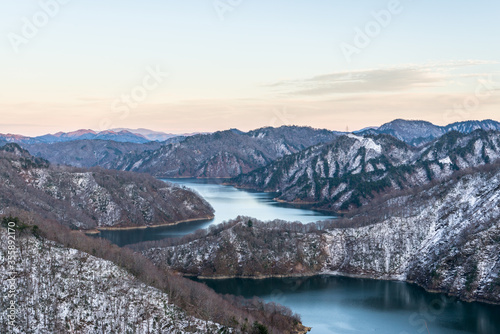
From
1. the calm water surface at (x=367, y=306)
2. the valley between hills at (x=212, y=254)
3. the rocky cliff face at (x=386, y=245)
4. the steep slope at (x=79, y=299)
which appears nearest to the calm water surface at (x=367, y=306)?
the calm water surface at (x=367, y=306)

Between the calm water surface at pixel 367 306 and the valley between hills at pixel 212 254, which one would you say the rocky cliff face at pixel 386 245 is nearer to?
the valley between hills at pixel 212 254

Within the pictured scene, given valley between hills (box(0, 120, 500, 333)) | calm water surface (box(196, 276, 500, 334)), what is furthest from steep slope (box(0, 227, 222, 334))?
calm water surface (box(196, 276, 500, 334))

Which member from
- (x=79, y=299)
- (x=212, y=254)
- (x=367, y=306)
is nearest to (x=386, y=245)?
(x=367, y=306)

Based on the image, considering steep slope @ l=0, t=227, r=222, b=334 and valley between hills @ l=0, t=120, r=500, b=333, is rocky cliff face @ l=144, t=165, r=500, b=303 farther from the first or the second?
steep slope @ l=0, t=227, r=222, b=334

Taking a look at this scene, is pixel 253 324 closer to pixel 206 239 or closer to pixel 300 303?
pixel 300 303

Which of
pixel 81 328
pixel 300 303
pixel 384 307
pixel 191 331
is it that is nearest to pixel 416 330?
pixel 384 307

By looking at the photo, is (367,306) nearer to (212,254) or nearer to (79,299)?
(212,254)
